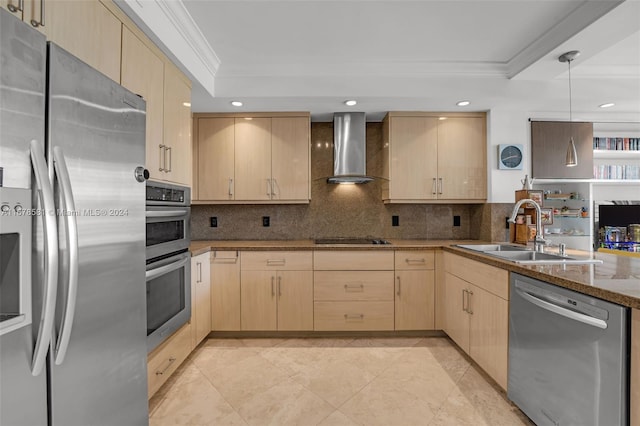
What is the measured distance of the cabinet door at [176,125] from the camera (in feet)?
6.97

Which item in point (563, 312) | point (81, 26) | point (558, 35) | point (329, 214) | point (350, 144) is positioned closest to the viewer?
point (81, 26)

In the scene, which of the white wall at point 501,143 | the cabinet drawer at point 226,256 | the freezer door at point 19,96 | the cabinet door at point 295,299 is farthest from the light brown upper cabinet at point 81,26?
the white wall at point 501,143

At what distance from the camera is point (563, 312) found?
1.41 meters

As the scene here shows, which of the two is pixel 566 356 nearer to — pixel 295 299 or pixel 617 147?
pixel 295 299

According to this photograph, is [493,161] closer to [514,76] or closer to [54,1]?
[514,76]

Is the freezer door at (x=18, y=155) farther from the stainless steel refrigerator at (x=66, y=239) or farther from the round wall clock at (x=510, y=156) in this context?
the round wall clock at (x=510, y=156)

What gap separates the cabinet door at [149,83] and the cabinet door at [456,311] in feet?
7.88

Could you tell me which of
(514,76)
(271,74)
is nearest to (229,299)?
(271,74)

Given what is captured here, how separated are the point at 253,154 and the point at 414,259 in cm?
189

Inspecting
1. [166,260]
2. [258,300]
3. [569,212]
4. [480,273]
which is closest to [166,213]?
[166,260]

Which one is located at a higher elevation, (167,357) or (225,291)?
(225,291)

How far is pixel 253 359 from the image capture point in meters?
2.54

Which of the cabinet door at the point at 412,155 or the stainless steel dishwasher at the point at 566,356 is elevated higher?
the cabinet door at the point at 412,155

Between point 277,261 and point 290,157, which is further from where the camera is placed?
point 290,157
